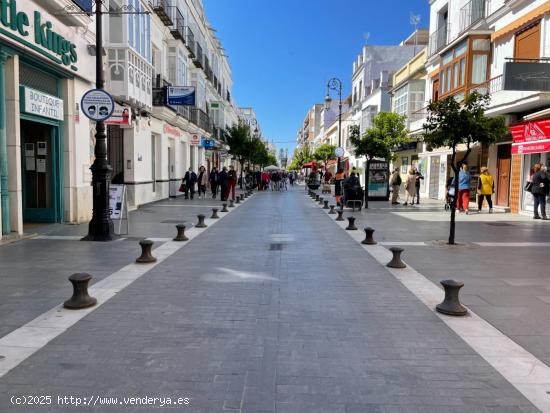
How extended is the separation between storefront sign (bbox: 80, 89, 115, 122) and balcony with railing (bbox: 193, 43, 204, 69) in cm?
1937

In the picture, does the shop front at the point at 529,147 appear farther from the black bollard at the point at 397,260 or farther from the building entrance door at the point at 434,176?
the black bollard at the point at 397,260

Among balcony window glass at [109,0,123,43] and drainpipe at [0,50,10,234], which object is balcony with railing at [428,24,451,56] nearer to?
balcony window glass at [109,0,123,43]

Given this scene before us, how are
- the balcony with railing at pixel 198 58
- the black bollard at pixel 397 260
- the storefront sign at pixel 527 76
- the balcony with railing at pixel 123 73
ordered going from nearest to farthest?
the black bollard at pixel 397 260 → the storefront sign at pixel 527 76 → the balcony with railing at pixel 123 73 → the balcony with railing at pixel 198 58

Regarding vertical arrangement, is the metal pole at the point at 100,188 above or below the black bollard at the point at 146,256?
above

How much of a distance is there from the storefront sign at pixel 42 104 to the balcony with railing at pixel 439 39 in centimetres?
1824

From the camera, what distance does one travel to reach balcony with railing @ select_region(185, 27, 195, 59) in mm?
25906

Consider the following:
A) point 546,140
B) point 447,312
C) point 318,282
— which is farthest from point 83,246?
point 546,140

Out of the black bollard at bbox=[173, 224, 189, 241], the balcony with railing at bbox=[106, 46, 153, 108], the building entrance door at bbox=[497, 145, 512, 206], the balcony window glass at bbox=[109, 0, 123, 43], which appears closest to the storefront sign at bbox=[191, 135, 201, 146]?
the balcony with railing at bbox=[106, 46, 153, 108]

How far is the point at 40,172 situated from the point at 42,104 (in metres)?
2.10

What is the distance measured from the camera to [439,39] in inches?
958

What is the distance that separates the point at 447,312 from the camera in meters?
5.02

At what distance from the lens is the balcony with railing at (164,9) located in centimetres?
1919

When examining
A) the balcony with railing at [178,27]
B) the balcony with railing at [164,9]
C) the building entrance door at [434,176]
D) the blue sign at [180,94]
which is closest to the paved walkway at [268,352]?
the blue sign at [180,94]

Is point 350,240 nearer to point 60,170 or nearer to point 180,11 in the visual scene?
point 60,170
